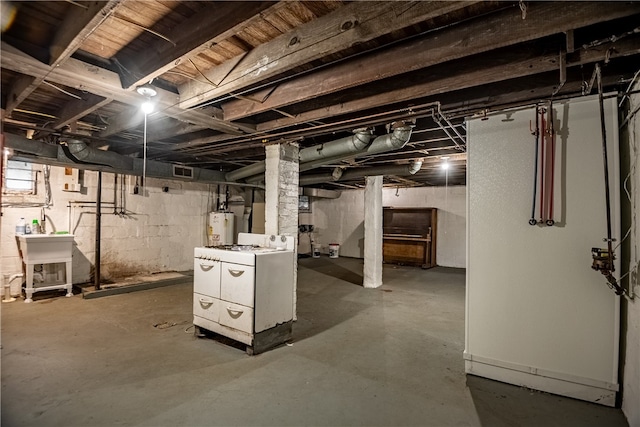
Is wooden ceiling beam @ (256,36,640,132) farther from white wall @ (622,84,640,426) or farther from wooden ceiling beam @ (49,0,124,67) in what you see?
wooden ceiling beam @ (49,0,124,67)

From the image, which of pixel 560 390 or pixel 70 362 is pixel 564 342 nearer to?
pixel 560 390

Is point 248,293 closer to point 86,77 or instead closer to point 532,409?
point 86,77

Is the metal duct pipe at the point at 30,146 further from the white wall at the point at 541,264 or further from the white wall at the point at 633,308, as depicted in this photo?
the white wall at the point at 633,308

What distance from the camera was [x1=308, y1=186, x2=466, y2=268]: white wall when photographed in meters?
7.84

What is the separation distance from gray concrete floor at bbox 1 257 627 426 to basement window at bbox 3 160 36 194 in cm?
160

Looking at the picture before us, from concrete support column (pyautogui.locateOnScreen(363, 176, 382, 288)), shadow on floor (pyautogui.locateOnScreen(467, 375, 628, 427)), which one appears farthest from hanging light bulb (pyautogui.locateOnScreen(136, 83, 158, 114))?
concrete support column (pyautogui.locateOnScreen(363, 176, 382, 288))

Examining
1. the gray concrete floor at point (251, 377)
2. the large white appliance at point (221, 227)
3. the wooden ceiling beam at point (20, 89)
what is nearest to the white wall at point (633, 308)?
the gray concrete floor at point (251, 377)

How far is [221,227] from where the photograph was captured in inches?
250

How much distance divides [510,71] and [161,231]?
19.9ft

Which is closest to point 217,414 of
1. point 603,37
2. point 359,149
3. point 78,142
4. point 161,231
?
point 359,149

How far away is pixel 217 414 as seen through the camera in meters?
1.92

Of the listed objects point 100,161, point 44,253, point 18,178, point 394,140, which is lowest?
point 44,253

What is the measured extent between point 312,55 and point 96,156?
3763 mm

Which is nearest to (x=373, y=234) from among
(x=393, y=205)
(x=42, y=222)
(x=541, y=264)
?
(x=541, y=264)
